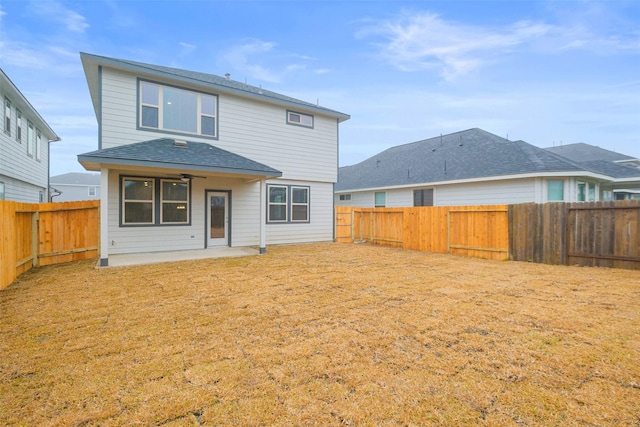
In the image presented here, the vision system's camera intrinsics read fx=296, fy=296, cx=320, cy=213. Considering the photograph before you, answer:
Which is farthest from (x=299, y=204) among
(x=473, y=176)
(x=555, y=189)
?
(x=555, y=189)

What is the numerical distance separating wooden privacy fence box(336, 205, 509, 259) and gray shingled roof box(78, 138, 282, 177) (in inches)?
208

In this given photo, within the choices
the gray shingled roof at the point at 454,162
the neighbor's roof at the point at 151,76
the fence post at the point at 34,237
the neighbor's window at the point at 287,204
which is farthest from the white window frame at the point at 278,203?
the gray shingled roof at the point at 454,162

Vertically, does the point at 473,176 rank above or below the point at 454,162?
below

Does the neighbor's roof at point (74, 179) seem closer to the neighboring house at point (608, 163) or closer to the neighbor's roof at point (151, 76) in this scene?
the neighbor's roof at point (151, 76)

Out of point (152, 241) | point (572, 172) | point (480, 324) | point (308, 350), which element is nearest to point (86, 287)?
point (152, 241)

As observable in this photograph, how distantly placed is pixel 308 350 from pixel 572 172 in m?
13.2

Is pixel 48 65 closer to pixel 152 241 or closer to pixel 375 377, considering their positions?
pixel 152 241

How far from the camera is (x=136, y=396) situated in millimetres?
2270

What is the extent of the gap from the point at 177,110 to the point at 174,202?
3043mm

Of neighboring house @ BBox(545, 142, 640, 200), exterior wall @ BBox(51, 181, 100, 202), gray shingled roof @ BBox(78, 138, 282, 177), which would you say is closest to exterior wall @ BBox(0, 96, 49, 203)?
gray shingled roof @ BBox(78, 138, 282, 177)

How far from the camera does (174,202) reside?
9750mm

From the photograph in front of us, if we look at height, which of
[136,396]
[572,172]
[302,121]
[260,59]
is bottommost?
[136,396]

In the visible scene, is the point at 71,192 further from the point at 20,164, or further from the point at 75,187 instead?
the point at 20,164

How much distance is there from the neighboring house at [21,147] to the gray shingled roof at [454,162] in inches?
653
